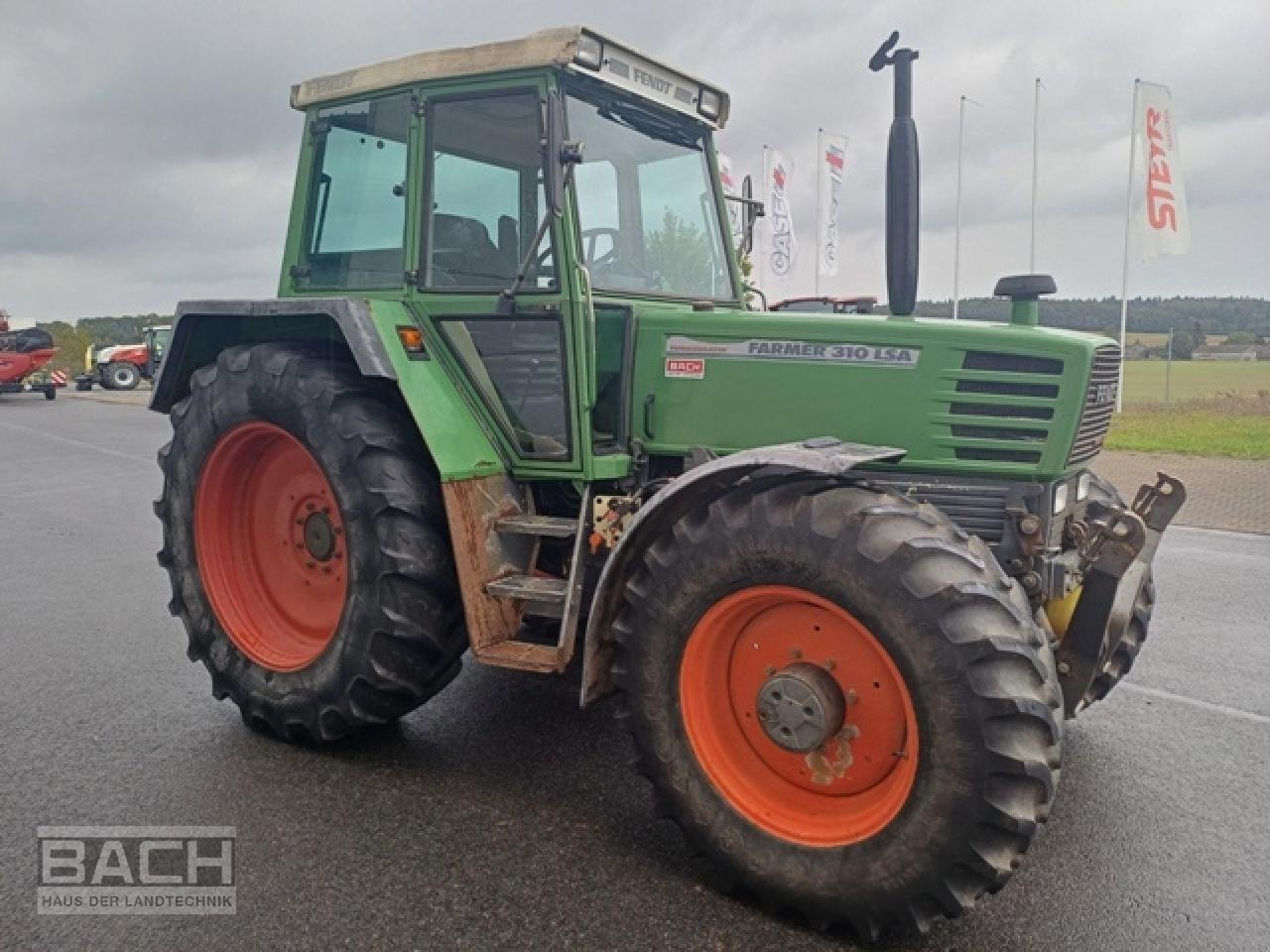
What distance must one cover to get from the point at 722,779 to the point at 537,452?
1498 millimetres

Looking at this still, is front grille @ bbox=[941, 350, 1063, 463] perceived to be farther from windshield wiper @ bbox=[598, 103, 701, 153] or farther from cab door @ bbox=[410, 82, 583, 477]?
windshield wiper @ bbox=[598, 103, 701, 153]

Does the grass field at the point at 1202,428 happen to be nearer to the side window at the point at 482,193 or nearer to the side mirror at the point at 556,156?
the side window at the point at 482,193

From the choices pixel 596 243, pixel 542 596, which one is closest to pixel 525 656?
pixel 542 596

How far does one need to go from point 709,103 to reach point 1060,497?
216 centimetres

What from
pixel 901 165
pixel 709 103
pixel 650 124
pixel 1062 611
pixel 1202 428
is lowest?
pixel 1202 428

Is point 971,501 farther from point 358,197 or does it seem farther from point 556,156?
point 358,197

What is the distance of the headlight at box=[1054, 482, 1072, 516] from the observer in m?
3.44

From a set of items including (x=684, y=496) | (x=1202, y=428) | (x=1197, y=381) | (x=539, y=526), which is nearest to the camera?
→ (x=684, y=496)

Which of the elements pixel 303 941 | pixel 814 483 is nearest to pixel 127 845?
pixel 303 941

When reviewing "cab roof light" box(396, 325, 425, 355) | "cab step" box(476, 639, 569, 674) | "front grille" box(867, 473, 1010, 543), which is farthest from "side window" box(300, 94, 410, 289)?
"front grille" box(867, 473, 1010, 543)

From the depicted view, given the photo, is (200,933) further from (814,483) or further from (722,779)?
(814,483)

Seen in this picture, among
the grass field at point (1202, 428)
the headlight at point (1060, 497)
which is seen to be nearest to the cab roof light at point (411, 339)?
the headlight at point (1060, 497)

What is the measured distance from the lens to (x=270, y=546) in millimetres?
4504

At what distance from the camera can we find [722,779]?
3.05 meters
